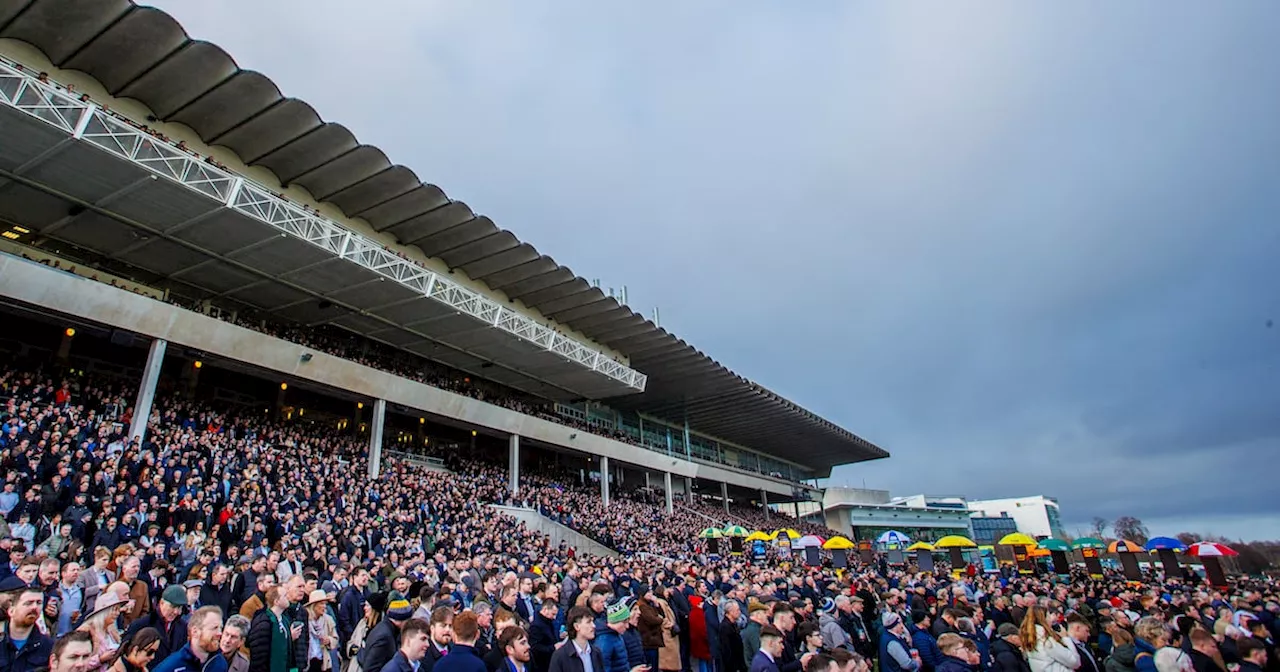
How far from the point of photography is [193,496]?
14.5m

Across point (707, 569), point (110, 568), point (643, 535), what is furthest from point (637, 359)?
point (110, 568)

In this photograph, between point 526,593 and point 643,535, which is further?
point 643,535

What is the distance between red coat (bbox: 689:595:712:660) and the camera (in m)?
8.38

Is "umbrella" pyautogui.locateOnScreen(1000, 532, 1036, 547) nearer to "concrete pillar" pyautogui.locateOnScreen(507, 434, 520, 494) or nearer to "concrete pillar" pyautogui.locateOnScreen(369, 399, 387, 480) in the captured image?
"concrete pillar" pyautogui.locateOnScreen(507, 434, 520, 494)

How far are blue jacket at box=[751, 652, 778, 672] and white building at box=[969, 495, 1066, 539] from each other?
342 ft

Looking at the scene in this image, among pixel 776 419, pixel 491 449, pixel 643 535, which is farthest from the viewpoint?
pixel 776 419

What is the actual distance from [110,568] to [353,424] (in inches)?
947

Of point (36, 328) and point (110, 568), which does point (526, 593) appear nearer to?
point (110, 568)

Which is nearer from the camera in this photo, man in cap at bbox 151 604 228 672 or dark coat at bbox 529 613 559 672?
man in cap at bbox 151 604 228 672

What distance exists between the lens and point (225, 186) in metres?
19.4

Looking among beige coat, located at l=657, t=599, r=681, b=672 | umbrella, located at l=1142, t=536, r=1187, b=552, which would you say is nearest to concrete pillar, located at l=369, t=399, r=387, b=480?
beige coat, located at l=657, t=599, r=681, b=672

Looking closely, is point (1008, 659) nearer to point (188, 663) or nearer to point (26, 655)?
point (188, 663)

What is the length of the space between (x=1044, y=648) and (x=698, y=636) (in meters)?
3.92

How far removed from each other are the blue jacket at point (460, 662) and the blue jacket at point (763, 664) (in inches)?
93.2
